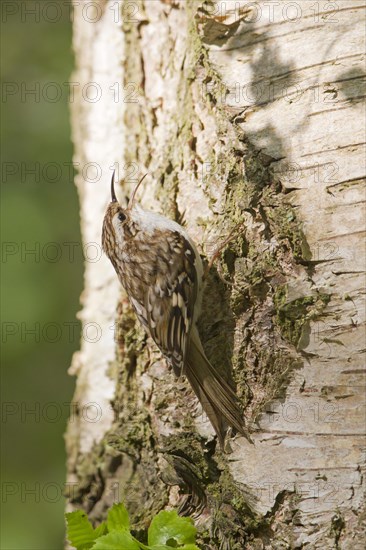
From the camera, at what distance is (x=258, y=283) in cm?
205

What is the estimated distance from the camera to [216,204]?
2252 mm

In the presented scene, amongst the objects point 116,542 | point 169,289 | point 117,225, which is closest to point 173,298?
point 169,289

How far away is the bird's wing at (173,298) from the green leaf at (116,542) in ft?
1.67

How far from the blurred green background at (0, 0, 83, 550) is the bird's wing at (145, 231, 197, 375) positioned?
247 centimetres

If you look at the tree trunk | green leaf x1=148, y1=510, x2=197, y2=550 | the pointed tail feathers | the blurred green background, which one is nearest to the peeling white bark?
the tree trunk

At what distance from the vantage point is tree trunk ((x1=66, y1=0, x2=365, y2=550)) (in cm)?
188

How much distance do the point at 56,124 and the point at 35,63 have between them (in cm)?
59

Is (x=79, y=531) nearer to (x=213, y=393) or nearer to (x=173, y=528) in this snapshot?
(x=173, y=528)

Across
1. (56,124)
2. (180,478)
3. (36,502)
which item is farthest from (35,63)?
(180,478)

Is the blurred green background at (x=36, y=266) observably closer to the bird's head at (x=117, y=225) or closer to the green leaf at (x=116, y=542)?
the bird's head at (x=117, y=225)

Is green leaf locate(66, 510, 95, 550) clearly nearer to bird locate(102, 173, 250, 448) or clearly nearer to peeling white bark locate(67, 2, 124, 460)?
bird locate(102, 173, 250, 448)

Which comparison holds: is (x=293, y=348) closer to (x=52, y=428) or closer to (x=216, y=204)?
(x=216, y=204)

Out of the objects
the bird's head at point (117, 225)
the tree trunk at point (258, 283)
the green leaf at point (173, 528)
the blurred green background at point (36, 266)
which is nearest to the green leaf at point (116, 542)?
the green leaf at point (173, 528)

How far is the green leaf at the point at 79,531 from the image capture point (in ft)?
6.56
